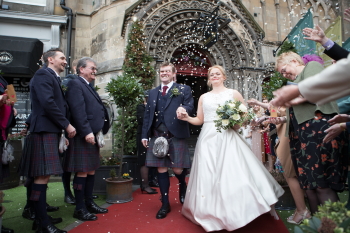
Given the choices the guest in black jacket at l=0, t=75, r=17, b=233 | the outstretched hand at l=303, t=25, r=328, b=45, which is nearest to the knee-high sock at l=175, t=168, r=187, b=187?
the guest in black jacket at l=0, t=75, r=17, b=233

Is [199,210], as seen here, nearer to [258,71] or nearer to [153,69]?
[153,69]

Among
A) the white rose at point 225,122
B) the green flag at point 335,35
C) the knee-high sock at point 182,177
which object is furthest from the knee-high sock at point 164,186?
the green flag at point 335,35

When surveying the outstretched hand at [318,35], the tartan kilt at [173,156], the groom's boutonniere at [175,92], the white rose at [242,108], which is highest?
the outstretched hand at [318,35]

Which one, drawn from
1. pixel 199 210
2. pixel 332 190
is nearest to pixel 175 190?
pixel 199 210

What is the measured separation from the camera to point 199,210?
8.96ft

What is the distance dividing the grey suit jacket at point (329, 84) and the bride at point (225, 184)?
1620mm

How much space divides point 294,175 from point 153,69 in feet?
17.8

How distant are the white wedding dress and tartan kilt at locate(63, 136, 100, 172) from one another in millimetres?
1364

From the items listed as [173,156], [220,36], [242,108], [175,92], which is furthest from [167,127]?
[220,36]

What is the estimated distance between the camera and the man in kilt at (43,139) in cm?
269

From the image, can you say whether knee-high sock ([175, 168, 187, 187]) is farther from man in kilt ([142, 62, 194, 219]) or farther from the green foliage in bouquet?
the green foliage in bouquet

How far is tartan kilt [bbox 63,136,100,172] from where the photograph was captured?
10.6 ft

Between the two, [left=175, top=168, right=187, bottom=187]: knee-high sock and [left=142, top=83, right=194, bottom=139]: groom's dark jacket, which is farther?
[left=175, top=168, right=187, bottom=187]: knee-high sock

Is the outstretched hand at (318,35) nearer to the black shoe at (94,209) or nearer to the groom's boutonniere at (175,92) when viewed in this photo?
the groom's boutonniere at (175,92)
